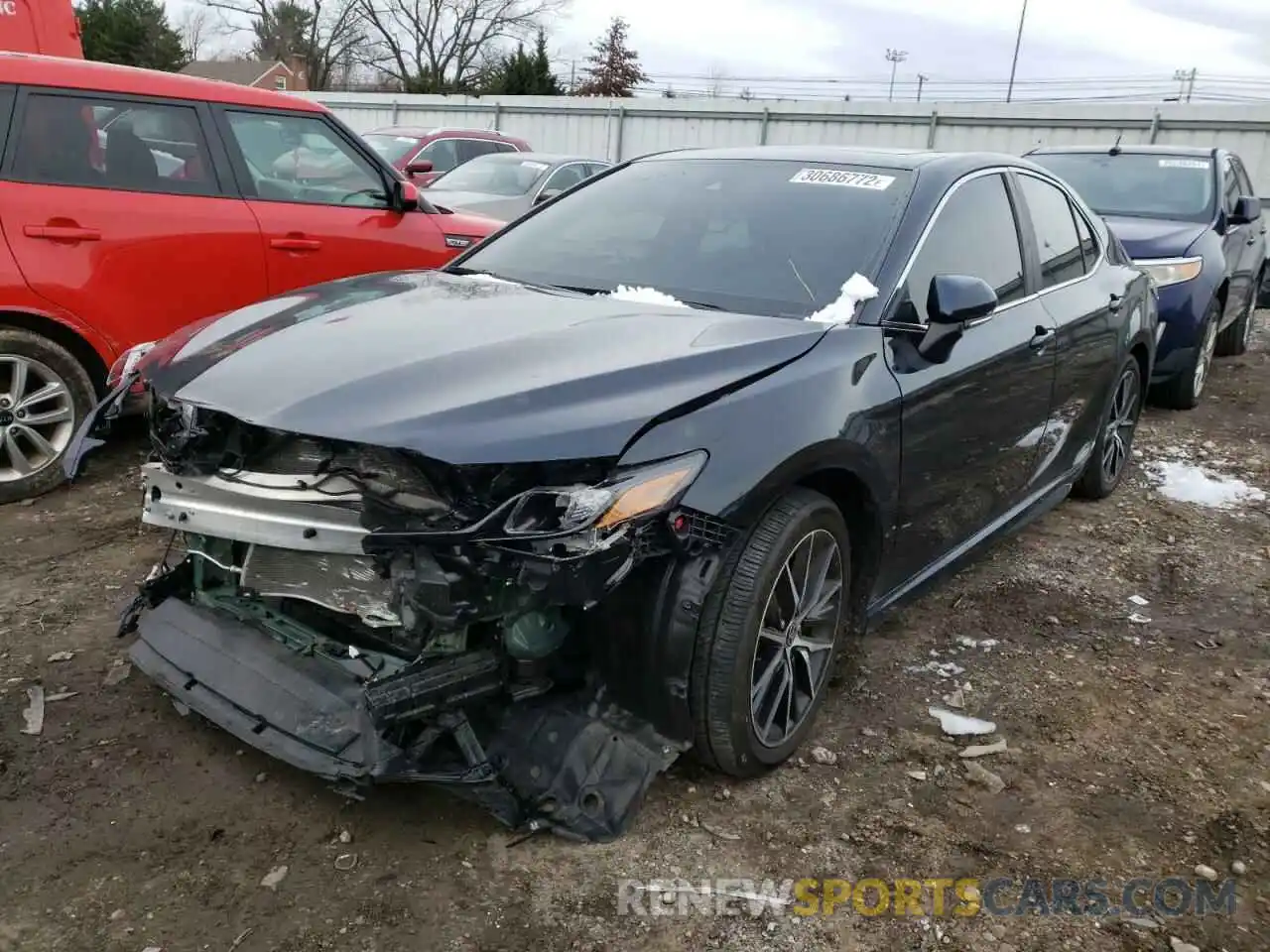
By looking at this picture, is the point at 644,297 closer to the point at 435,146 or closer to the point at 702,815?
the point at 702,815

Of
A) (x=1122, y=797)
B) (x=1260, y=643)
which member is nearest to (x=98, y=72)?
(x=1122, y=797)

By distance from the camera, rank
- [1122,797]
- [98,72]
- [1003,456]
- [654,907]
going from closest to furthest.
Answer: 1. [654,907]
2. [1122,797]
3. [1003,456]
4. [98,72]

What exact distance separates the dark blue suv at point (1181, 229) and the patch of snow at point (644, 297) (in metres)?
4.66

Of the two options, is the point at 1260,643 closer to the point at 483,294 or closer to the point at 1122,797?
the point at 1122,797

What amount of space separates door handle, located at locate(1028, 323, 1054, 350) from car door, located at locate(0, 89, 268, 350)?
3.66 meters

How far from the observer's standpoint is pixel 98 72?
15.7 ft

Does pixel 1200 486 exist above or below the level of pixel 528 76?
below

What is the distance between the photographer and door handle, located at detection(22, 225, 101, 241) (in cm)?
442

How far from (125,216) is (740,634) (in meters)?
3.74

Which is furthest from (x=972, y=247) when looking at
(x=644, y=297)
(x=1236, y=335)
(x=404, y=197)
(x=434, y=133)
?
(x=434, y=133)

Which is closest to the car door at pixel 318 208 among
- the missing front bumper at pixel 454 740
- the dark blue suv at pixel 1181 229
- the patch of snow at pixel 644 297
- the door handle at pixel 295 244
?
the door handle at pixel 295 244

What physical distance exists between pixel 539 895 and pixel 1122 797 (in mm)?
1672

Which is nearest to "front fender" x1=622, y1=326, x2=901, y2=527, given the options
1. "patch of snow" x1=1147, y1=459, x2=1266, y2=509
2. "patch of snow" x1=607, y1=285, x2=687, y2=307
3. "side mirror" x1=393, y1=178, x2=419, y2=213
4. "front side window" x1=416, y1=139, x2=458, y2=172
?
"patch of snow" x1=607, y1=285, x2=687, y2=307

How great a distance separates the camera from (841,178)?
3451 mm
